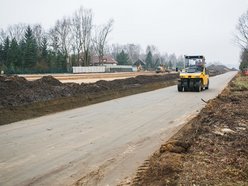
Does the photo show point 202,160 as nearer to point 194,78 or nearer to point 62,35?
point 194,78

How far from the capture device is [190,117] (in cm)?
1455

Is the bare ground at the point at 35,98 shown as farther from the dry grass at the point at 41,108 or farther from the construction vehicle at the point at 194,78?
the construction vehicle at the point at 194,78

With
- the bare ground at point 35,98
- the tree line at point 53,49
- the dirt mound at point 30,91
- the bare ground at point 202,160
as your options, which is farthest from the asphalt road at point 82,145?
the tree line at point 53,49

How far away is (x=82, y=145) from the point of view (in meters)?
9.42

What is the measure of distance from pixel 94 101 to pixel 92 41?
245 feet

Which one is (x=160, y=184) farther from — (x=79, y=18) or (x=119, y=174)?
(x=79, y=18)

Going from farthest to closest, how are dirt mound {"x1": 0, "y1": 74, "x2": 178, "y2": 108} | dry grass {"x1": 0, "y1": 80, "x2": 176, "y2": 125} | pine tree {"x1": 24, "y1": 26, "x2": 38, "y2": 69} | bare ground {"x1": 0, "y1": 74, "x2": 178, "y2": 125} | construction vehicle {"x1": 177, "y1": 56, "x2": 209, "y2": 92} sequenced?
pine tree {"x1": 24, "y1": 26, "x2": 38, "y2": 69}
construction vehicle {"x1": 177, "y1": 56, "x2": 209, "y2": 92}
dirt mound {"x1": 0, "y1": 74, "x2": 178, "y2": 108}
bare ground {"x1": 0, "y1": 74, "x2": 178, "y2": 125}
dry grass {"x1": 0, "y1": 80, "x2": 176, "y2": 125}

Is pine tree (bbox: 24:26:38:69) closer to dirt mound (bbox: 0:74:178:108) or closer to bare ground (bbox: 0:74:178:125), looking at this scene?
dirt mound (bbox: 0:74:178:108)

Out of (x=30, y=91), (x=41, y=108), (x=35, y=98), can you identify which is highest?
(x=30, y=91)

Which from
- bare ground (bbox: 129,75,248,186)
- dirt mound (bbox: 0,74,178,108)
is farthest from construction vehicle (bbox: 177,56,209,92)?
bare ground (bbox: 129,75,248,186)

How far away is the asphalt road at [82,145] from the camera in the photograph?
23.0 ft

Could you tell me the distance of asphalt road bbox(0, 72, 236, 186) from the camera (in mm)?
7013

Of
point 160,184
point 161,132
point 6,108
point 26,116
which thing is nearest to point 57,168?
point 160,184

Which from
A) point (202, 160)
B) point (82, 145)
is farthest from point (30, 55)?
point (202, 160)
